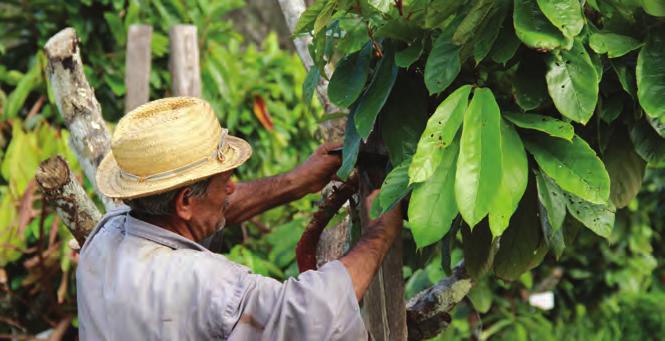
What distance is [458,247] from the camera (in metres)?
4.97

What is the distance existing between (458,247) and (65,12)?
2529mm

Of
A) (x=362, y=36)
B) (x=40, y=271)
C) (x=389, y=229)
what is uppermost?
(x=362, y=36)

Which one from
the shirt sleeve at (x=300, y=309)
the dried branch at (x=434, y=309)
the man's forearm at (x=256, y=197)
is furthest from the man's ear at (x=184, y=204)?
the dried branch at (x=434, y=309)

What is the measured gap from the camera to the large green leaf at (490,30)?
6.59 ft

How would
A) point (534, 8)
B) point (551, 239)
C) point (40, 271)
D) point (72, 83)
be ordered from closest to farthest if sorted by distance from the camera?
point (534, 8), point (551, 239), point (72, 83), point (40, 271)

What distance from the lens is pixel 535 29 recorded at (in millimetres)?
1942

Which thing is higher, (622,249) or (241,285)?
(241,285)

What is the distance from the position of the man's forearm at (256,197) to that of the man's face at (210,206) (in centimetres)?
46

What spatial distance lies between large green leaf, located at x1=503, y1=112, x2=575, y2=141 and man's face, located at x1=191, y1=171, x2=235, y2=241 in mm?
695

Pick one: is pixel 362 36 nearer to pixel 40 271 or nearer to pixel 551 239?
pixel 551 239

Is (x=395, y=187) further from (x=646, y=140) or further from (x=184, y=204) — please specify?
(x=646, y=140)

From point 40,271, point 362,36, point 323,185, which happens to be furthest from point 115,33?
point 362,36

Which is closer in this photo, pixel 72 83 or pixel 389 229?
pixel 389 229

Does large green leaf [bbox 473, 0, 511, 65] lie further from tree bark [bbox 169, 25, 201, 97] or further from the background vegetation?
tree bark [bbox 169, 25, 201, 97]
